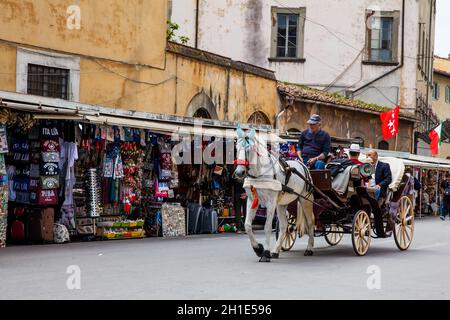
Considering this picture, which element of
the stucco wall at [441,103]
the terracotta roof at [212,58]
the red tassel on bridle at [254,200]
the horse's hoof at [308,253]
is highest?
the stucco wall at [441,103]

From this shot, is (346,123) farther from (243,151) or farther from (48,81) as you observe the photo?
(243,151)

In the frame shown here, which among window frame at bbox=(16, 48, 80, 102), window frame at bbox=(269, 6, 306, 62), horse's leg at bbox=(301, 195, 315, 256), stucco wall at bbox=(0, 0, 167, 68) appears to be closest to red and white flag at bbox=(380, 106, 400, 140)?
window frame at bbox=(269, 6, 306, 62)

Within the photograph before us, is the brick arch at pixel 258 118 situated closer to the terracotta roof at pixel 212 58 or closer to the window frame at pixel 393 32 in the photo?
the terracotta roof at pixel 212 58

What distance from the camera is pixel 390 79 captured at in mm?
39375

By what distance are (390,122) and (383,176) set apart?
20165mm

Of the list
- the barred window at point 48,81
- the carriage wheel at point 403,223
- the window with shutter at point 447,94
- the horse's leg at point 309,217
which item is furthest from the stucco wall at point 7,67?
the window with shutter at point 447,94

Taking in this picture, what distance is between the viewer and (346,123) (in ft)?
116

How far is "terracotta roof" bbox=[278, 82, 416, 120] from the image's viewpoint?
1215 inches

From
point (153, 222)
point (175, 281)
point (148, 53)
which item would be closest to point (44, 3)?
point (148, 53)

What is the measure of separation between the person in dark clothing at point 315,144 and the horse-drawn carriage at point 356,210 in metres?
0.41

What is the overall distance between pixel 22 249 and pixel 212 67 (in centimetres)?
1249

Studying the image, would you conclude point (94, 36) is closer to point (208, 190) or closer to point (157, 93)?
point (157, 93)

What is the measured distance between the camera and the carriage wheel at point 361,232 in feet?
44.4

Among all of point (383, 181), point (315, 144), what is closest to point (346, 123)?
point (383, 181)
